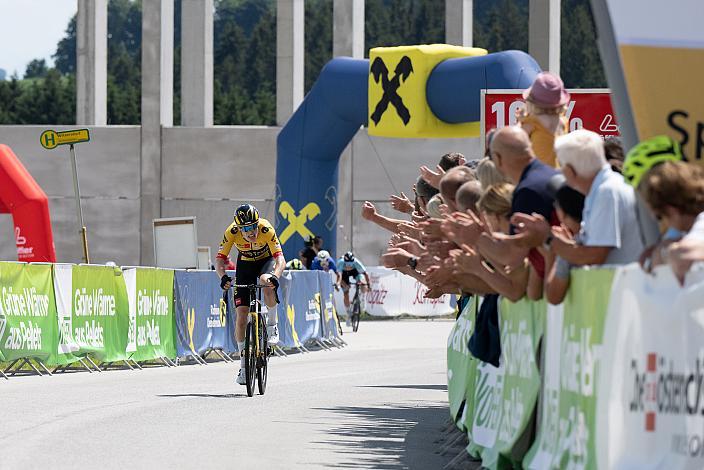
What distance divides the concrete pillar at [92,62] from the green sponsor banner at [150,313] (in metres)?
26.3

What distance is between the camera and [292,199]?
3022cm

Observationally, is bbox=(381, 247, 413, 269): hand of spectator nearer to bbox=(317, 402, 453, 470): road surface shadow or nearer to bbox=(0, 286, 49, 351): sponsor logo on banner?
bbox=(317, 402, 453, 470): road surface shadow

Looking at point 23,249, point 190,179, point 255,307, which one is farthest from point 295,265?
point 190,179

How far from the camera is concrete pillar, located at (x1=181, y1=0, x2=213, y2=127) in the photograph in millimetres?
46688

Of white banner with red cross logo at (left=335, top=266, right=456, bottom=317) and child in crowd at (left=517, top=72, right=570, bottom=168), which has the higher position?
child in crowd at (left=517, top=72, right=570, bottom=168)

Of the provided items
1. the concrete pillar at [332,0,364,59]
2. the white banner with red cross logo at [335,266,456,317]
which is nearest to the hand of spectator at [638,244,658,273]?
the white banner with red cross logo at [335,266,456,317]

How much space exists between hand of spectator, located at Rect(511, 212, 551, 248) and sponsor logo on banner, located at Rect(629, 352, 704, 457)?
1.33 meters

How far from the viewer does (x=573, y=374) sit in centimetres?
694

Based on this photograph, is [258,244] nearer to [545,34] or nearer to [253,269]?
[253,269]

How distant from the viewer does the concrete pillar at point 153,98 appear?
45.4 m

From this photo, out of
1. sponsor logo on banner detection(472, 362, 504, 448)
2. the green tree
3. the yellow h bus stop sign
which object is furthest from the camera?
the green tree

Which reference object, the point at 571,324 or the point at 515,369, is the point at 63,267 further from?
the point at 571,324

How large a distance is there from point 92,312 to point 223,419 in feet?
21.0

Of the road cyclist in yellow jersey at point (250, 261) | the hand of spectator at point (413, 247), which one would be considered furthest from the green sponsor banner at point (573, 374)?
the road cyclist in yellow jersey at point (250, 261)
